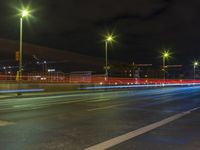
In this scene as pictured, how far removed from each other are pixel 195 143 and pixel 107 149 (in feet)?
8.17

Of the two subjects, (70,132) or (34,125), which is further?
(34,125)

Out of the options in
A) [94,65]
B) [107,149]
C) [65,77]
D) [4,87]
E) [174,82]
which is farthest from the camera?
[94,65]

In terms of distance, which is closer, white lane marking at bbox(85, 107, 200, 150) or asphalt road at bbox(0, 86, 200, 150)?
white lane marking at bbox(85, 107, 200, 150)

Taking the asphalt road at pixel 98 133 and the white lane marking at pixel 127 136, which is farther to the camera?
the asphalt road at pixel 98 133

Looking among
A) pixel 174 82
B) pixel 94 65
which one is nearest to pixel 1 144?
pixel 174 82

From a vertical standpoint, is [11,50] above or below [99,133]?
above

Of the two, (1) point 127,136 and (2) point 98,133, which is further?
(2) point 98,133

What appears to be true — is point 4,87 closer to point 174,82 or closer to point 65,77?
point 65,77

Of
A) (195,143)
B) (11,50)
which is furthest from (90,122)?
(11,50)

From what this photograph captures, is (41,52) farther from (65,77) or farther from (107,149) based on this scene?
(107,149)

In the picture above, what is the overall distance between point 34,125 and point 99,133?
8.66ft

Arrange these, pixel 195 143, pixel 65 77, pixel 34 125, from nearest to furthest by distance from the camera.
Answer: pixel 195 143
pixel 34 125
pixel 65 77

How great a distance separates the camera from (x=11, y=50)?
Result: 262 ft

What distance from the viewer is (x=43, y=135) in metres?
10.3
